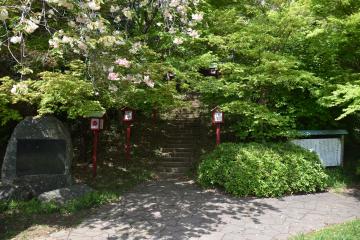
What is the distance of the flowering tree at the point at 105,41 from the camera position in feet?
19.8

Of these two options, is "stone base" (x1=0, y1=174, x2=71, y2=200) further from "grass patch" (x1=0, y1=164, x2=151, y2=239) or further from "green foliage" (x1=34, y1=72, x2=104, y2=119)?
"green foliage" (x1=34, y1=72, x2=104, y2=119)

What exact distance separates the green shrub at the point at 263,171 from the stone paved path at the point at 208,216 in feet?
0.99

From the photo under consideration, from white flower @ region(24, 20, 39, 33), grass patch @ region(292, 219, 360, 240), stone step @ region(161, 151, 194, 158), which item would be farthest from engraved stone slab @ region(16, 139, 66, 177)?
grass patch @ region(292, 219, 360, 240)

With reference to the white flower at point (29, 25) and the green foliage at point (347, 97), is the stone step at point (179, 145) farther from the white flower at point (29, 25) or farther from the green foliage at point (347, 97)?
the white flower at point (29, 25)

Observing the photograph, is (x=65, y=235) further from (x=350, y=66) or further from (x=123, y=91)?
(x=350, y=66)

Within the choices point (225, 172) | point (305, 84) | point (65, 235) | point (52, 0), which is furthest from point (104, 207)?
point (305, 84)

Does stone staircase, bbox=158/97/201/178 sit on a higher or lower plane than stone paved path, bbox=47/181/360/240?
higher

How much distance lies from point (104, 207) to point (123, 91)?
277cm

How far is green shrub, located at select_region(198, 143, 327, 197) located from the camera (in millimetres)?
9805

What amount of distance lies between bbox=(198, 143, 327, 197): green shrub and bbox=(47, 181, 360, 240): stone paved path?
30 centimetres

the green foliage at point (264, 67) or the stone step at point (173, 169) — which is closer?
the green foliage at point (264, 67)

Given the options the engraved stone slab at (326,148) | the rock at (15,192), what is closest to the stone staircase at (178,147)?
the engraved stone slab at (326,148)

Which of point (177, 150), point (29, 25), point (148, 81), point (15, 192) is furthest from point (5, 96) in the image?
point (177, 150)

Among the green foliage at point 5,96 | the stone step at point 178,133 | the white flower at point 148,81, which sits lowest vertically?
the stone step at point 178,133
